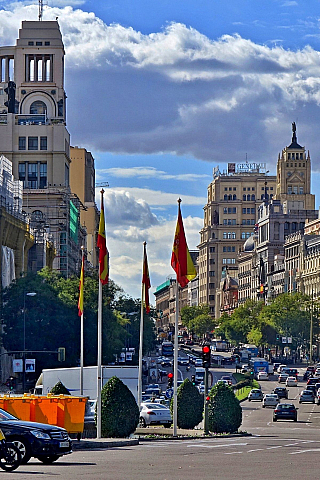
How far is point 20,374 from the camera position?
3750 inches

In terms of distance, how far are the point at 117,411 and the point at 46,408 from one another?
5508mm

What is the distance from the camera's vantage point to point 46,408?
3606cm

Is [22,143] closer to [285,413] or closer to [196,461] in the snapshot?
[285,413]

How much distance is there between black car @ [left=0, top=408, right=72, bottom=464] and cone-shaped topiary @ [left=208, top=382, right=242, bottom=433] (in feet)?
62.9

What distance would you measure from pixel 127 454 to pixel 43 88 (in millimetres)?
134753

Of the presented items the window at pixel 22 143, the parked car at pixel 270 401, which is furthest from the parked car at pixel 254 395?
the window at pixel 22 143

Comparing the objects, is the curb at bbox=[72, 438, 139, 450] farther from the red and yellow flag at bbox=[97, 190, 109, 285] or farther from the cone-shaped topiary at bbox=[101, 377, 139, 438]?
the red and yellow flag at bbox=[97, 190, 109, 285]

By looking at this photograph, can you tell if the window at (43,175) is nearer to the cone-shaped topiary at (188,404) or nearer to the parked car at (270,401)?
the parked car at (270,401)

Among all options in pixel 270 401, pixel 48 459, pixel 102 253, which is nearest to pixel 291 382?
pixel 270 401

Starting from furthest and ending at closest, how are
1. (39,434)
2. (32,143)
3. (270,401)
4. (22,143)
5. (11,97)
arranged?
(11,97) → (32,143) → (22,143) → (270,401) → (39,434)

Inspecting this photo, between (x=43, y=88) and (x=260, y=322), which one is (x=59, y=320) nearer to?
(x=43, y=88)

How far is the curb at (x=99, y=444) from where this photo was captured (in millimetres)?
35969

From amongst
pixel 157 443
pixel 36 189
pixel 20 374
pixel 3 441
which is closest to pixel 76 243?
pixel 36 189

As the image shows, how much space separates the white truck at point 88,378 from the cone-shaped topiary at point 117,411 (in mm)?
19434
